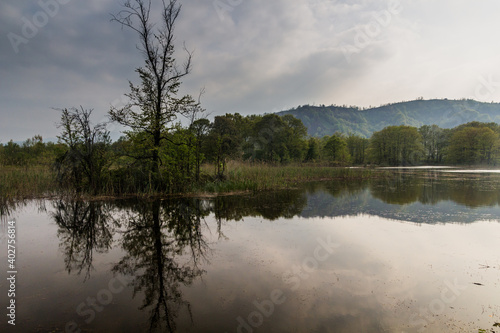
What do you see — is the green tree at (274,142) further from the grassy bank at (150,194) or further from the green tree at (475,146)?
the green tree at (475,146)

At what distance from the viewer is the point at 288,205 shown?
1144 centimetres

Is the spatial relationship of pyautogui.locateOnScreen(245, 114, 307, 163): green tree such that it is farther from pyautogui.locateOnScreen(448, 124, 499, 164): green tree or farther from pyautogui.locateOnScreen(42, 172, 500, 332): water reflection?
pyautogui.locateOnScreen(448, 124, 499, 164): green tree

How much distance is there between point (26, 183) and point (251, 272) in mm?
14652

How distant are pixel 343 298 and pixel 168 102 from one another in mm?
12201

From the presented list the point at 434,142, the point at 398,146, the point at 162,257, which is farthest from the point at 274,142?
the point at 434,142

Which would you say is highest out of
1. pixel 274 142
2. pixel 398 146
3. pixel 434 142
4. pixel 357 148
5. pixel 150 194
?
pixel 434 142

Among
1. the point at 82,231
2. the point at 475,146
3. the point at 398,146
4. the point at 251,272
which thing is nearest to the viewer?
the point at 251,272

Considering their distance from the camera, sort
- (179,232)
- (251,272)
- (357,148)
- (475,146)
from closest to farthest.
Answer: (251,272) < (179,232) < (475,146) < (357,148)

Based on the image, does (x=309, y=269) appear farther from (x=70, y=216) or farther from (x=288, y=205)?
(x=70, y=216)

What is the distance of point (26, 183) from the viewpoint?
43.4 ft

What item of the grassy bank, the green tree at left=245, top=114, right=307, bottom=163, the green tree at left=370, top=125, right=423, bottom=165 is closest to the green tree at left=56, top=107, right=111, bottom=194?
the grassy bank

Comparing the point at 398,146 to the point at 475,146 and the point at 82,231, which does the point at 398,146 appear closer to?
the point at 475,146

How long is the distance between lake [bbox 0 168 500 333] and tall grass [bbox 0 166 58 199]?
4.55 metres

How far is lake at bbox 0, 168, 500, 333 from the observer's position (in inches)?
124
